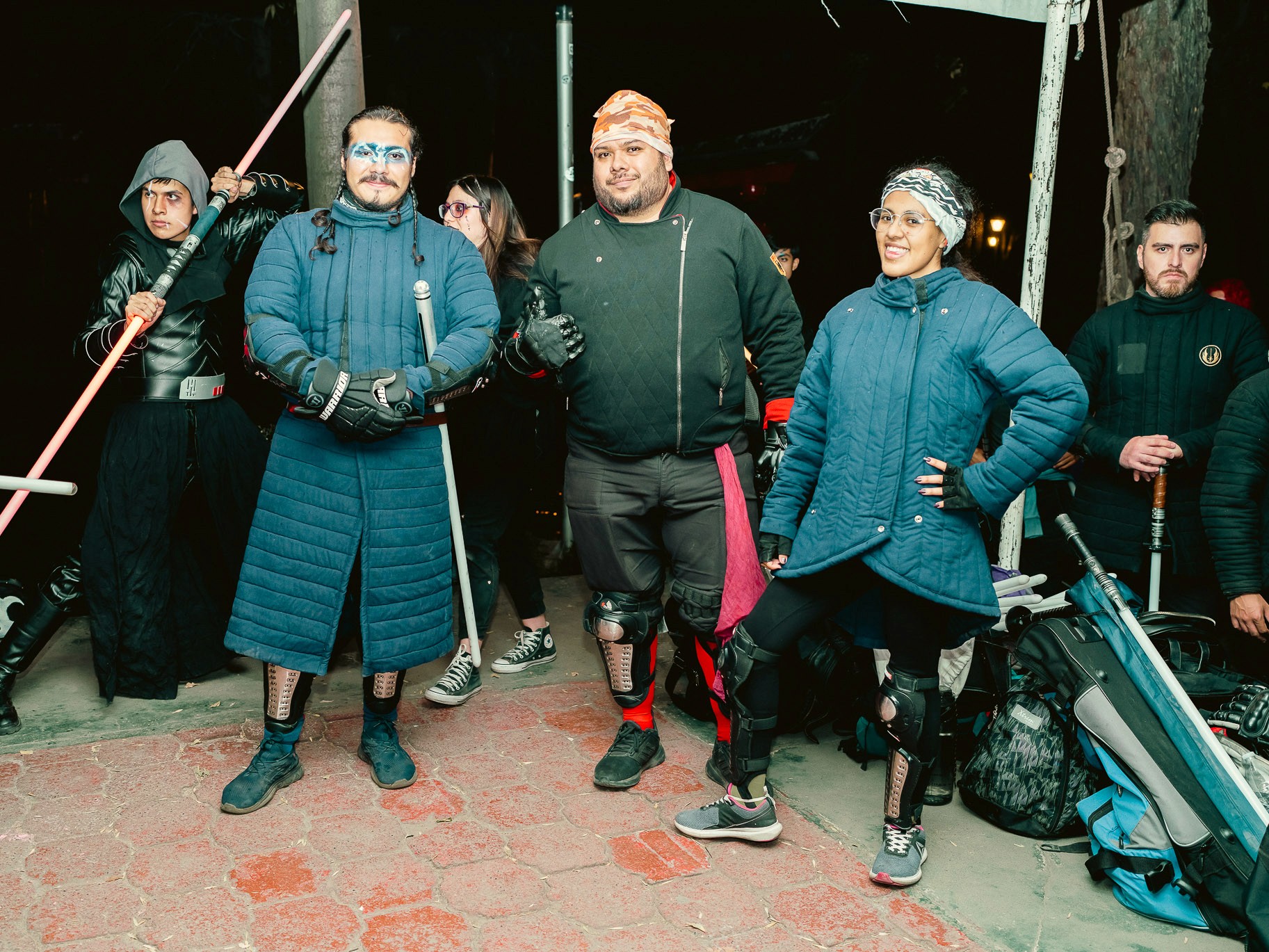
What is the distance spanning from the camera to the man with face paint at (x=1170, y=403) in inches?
159

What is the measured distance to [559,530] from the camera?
6930 mm

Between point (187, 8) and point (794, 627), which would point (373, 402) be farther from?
point (187, 8)

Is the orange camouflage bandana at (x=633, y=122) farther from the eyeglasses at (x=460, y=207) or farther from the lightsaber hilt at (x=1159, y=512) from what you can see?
the lightsaber hilt at (x=1159, y=512)

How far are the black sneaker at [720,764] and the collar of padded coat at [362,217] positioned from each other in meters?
2.02

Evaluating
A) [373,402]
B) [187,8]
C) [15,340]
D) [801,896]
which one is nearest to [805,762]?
[801,896]

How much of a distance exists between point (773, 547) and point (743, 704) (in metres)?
0.47

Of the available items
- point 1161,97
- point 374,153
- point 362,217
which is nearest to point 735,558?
point 362,217

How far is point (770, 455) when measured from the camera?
3.83m

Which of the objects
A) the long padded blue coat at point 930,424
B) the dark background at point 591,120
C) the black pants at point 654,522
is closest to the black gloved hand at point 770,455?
the black pants at point 654,522

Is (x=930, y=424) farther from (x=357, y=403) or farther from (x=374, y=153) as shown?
(x=374, y=153)

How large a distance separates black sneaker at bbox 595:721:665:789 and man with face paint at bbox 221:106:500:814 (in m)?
0.71

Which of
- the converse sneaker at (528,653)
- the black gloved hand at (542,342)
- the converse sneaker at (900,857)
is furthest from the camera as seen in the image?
the converse sneaker at (528,653)

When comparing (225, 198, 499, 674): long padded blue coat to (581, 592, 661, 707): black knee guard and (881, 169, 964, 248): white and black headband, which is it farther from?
(881, 169, 964, 248): white and black headband

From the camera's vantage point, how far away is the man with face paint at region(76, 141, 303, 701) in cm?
429
